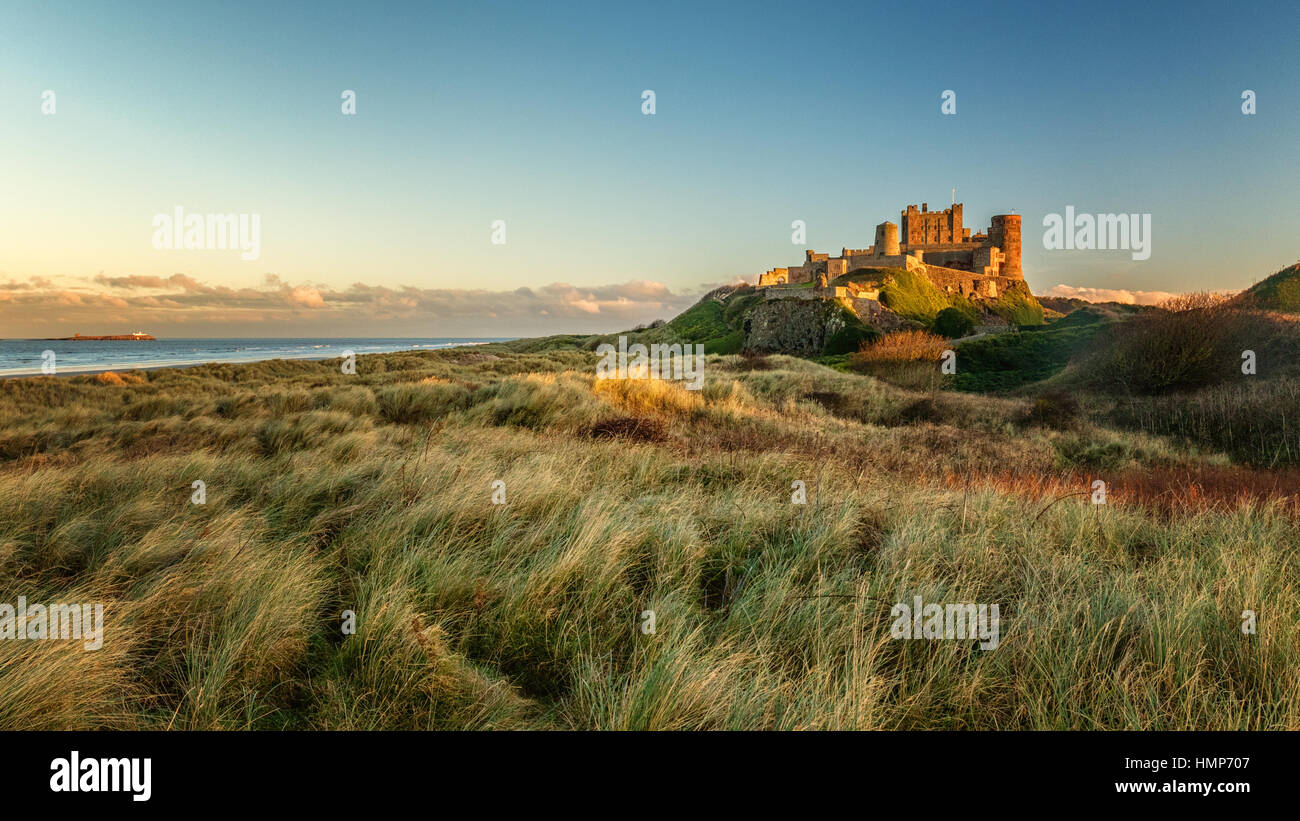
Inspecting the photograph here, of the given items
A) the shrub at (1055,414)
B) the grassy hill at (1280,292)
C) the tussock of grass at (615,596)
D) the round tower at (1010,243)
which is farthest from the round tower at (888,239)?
the tussock of grass at (615,596)

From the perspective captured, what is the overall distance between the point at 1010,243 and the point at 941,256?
920cm

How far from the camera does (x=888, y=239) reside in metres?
68.6

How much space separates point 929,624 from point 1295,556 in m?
3.55

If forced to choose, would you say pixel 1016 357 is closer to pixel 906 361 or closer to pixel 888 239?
pixel 906 361

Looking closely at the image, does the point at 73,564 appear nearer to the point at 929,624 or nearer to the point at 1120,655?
the point at 929,624

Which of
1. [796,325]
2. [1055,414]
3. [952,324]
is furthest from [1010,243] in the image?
[1055,414]

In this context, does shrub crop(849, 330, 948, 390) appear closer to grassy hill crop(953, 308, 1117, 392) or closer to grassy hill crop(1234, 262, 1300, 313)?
grassy hill crop(953, 308, 1117, 392)

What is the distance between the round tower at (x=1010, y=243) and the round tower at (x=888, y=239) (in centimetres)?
1786

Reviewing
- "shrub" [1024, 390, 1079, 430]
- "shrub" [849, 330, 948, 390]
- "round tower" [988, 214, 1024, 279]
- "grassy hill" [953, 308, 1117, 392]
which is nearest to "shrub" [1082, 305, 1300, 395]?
"shrub" [1024, 390, 1079, 430]

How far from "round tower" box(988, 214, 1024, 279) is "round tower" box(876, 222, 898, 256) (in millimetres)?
17860

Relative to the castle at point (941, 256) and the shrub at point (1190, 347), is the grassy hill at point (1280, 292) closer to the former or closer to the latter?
the shrub at point (1190, 347)

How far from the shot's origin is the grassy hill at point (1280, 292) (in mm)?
34281

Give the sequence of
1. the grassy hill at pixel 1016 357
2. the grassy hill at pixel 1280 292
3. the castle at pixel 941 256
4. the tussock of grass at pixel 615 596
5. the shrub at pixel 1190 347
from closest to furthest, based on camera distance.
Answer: the tussock of grass at pixel 615 596, the shrub at pixel 1190 347, the grassy hill at pixel 1016 357, the grassy hill at pixel 1280 292, the castle at pixel 941 256

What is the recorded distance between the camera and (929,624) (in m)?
2.96
